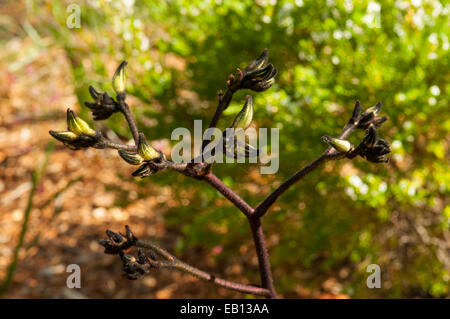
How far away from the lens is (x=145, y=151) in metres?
0.74

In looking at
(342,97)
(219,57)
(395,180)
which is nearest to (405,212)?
(395,180)

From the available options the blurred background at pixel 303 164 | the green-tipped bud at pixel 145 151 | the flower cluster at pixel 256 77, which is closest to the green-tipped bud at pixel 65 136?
the green-tipped bud at pixel 145 151

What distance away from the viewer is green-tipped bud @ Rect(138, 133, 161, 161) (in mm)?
734

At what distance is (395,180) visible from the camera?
182cm

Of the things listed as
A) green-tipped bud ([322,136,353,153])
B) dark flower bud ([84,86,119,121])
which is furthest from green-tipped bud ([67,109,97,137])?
green-tipped bud ([322,136,353,153])

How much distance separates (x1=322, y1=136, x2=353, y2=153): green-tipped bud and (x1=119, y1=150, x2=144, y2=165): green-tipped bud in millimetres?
290

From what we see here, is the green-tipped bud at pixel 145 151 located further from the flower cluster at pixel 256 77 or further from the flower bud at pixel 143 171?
the flower cluster at pixel 256 77

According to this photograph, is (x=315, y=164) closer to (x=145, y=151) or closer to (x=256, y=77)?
(x=256, y=77)

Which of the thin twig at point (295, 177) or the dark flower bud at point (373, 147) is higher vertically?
the dark flower bud at point (373, 147)

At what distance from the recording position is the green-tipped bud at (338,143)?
0.76 meters

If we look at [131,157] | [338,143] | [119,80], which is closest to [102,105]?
[119,80]

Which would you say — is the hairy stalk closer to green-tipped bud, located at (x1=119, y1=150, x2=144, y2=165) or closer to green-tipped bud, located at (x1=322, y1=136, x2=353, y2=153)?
green-tipped bud, located at (x1=119, y1=150, x2=144, y2=165)

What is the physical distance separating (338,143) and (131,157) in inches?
12.7

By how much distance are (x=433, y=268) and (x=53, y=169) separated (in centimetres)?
233
